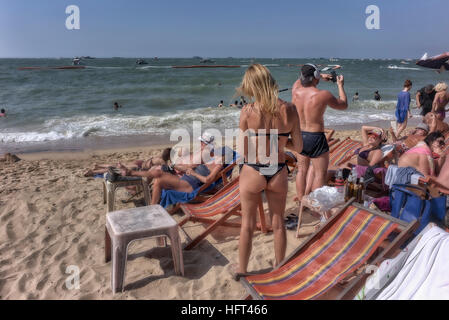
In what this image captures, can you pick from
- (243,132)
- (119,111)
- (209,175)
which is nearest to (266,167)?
(243,132)

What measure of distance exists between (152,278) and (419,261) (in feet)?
5.83

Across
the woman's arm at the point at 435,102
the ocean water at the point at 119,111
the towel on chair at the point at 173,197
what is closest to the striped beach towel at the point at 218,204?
the towel on chair at the point at 173,197

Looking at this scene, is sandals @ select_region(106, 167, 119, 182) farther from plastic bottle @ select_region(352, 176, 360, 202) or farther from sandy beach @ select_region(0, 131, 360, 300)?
plastic bottle @ select_region(352, 176, 360, 202)

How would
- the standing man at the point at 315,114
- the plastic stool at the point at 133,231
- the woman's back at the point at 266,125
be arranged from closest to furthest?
the woman's back at the point at 266,125, the plastic stool at the point at 133,231, the standing man at the point at 315,114

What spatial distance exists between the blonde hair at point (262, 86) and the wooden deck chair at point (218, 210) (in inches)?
52.4

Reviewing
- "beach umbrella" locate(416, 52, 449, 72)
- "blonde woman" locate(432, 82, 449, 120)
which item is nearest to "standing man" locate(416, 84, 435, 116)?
"blonde woman" locate(432, 82, 449, 120)

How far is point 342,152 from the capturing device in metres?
4.78

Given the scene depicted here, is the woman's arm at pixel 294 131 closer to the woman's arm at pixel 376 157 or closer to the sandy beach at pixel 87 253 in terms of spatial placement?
the sandy beach at pixel 87 253

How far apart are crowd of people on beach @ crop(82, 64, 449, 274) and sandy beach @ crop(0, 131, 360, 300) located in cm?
37

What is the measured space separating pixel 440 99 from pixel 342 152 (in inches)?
107

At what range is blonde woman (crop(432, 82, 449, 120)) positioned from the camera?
606cm

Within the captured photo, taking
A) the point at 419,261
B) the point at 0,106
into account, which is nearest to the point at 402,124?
the point at 419,261

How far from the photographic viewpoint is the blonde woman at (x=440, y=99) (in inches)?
239

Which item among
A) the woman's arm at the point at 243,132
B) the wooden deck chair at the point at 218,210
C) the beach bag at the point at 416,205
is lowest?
the wooden deck chair at the point at 218,210
